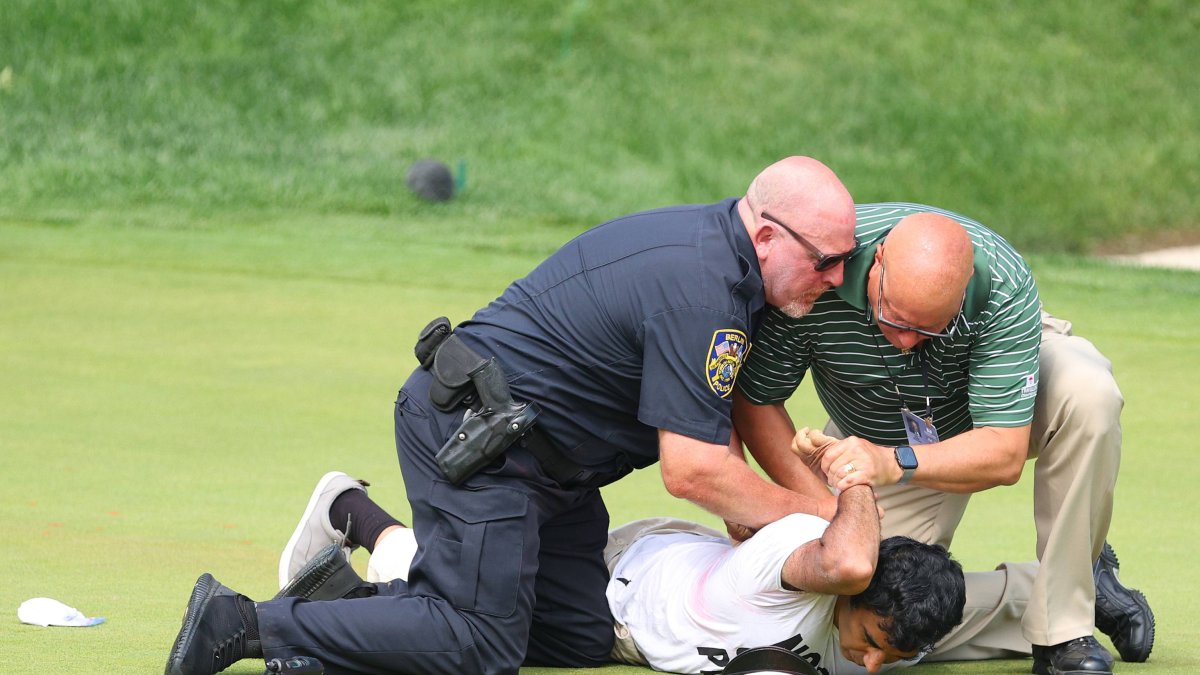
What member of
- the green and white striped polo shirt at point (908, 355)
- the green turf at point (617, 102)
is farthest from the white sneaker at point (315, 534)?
the green turf at point (617, 102)

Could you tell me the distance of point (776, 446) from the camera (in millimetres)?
4191

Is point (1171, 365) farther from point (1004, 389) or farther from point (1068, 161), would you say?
point (1068, 161)

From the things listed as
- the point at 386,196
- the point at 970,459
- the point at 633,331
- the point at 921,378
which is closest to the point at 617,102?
the point at 386,196

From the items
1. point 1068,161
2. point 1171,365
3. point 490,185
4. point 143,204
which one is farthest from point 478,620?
point 1068,161

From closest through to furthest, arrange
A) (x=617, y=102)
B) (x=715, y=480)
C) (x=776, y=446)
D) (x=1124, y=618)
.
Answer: (x=715, y=480) < (x=1124, y=618) < (x=776, y=446) < (x=617, y=102)

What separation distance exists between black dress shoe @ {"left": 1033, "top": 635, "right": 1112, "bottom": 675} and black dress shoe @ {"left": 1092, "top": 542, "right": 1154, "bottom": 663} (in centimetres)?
17

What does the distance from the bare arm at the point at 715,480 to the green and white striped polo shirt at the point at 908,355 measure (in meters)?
0.46

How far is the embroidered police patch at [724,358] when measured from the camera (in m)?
3.50

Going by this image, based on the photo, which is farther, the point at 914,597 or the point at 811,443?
the point at 811,443

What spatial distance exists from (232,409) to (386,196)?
25.3 ft

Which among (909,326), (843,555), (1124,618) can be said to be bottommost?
(1124,618)

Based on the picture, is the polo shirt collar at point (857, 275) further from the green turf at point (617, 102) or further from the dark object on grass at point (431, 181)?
the dark object on grass at point (431, 181)

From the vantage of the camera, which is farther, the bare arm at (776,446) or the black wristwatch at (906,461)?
the bare arm at (776,446)

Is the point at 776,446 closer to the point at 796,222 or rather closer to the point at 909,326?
the point at 909,326
